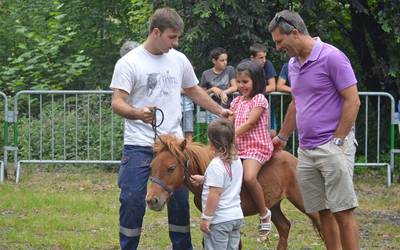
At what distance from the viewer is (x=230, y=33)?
14664 millimetres

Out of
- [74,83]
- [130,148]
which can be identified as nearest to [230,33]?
[74,83]

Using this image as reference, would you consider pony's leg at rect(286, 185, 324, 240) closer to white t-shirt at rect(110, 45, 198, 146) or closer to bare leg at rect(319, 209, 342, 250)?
bare leg at rect(319, 209, 342, 250)

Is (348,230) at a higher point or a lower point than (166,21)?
lower

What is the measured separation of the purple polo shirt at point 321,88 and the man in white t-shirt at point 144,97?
958 millimetres

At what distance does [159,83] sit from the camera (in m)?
7.04

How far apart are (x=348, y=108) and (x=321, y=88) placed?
0.25 meters

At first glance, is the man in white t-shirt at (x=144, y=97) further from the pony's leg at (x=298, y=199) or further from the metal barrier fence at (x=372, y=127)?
the metal barrier fence at (x=372, y=127)

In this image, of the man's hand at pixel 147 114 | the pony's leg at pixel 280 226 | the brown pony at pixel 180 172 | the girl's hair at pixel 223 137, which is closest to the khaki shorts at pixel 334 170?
the girl's hair at pixel 223 137

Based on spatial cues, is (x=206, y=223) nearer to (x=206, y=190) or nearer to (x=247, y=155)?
(x=206, y=190)

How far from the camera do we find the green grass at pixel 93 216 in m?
9.40

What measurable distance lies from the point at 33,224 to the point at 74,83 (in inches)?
347

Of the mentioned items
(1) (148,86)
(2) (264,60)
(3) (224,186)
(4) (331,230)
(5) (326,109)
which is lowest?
(4) (331,230)

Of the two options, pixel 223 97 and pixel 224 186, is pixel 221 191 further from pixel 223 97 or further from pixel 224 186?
pixel 223 97

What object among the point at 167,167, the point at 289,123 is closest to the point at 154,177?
the point at 167,167
